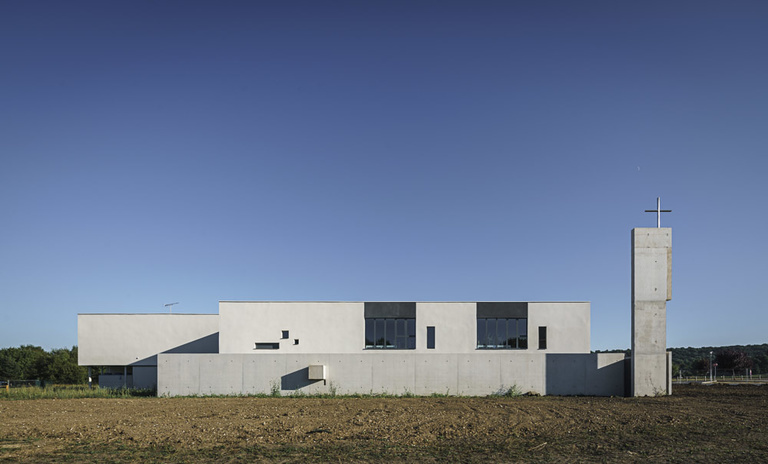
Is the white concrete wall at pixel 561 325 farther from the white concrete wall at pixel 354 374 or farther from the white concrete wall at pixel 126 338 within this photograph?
the white concrete wall at pixel 126 338

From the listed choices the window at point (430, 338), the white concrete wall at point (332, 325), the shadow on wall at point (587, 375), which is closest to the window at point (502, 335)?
the white concrete wall at point (332, 325)

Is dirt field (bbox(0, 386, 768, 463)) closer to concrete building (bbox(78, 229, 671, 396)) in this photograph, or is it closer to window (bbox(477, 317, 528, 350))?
concrete building (bbox(78, 229, 671, 396))

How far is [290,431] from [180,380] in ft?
48.5

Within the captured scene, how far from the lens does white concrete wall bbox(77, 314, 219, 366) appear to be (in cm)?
3944

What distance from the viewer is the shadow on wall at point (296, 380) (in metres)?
29.7

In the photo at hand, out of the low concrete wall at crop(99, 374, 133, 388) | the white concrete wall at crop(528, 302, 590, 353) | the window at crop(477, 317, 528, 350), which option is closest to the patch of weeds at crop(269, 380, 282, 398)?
the window at crop(477, 317, 528, 350)

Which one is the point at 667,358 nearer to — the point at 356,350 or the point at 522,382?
the point at 522,382

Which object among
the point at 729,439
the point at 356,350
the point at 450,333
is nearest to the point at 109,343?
the point at 356,350

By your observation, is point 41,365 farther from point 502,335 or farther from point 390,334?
point 502,335

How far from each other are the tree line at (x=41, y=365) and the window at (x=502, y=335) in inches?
1756

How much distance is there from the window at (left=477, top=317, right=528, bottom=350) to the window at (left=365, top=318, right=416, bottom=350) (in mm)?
3949

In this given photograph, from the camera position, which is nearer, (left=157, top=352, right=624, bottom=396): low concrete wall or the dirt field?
the dirt field

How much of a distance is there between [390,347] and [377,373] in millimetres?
5181

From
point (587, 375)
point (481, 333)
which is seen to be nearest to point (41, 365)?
point (481, 333)
